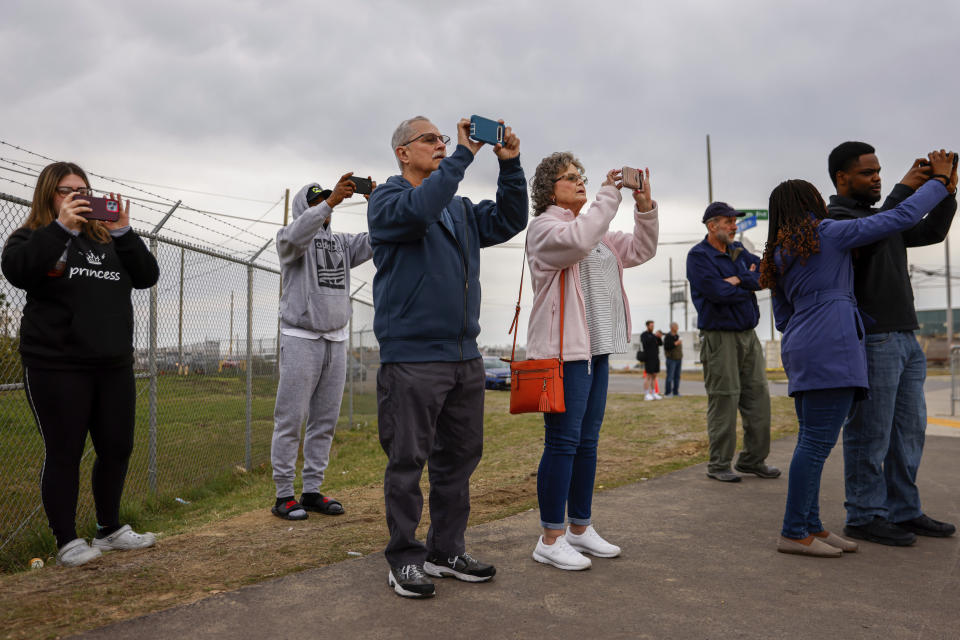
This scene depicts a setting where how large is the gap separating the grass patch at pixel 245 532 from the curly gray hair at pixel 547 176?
6.01 feet

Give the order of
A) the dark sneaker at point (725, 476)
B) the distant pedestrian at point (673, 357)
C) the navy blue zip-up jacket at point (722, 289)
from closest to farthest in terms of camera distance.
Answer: the dark sneaker at point (725, 476), the navy blue zip-up jacket at point (722, 289), the distant pedestrian at point (673, 357)

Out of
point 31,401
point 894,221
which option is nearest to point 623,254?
point 894,221

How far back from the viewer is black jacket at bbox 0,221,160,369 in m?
3.28

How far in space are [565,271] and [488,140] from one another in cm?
75

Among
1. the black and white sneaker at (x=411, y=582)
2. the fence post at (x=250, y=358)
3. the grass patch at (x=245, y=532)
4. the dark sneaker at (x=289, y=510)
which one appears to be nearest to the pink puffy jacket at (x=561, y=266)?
the black and white sneaker at (x=411, y=582)

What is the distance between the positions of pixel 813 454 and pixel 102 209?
143 inches

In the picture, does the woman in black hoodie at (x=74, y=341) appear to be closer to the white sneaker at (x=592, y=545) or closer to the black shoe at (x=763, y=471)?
the white sneaker at (x=592, y=545)

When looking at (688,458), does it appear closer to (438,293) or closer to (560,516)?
(560,516)

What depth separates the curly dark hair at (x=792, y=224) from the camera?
3439 mm

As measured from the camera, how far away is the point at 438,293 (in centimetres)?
296

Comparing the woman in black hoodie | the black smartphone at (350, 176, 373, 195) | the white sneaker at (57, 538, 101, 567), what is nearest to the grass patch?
the white sneaker at (57, 538, 101, 567)

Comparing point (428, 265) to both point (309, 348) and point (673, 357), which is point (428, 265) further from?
point (673, 357)

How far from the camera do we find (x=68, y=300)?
3436mm

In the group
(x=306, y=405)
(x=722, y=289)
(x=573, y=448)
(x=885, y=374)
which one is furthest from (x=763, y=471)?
(x=306, y=405)
